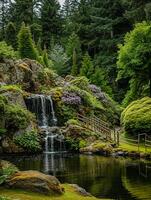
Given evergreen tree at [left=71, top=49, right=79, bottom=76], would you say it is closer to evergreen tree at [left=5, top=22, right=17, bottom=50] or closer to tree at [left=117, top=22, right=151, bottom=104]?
evergreen tree at [left=5, top=22, right=17, bottom=50]

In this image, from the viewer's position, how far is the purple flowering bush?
1688 inches

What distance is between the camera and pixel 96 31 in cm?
7450

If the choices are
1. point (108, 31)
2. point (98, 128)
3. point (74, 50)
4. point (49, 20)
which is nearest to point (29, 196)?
point (98, 128)

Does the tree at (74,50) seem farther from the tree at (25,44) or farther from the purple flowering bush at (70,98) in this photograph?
the purple flowering bush at (70,98)

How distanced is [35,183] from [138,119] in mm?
19694

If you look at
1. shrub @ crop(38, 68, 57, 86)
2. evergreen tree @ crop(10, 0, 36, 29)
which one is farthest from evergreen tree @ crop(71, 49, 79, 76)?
shrub @ crop(38, 68, 57, 86)

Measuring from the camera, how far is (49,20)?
8225cm

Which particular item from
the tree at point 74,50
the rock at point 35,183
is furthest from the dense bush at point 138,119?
the tree at point 74,50

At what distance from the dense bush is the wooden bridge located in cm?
145

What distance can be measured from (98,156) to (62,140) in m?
5.34

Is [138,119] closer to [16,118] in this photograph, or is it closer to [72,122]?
[72,122]

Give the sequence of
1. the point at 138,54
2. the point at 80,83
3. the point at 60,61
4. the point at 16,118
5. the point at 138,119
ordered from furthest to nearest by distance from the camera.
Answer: the point at 60,61, the point at 80,83, the point at 138,54, the point at 16,118, the point at 138,119

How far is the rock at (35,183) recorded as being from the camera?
1634cm

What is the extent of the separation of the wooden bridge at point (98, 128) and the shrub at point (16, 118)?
229 inches
